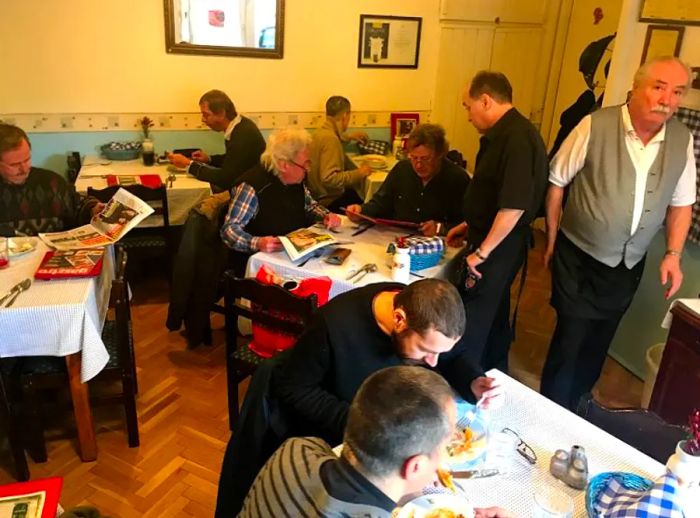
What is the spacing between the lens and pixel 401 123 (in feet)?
16.5

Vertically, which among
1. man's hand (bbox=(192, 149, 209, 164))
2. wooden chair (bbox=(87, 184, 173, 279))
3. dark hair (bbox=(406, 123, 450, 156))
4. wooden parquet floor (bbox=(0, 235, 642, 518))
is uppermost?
dark hair (bbox=(406, 123, 450, 156))

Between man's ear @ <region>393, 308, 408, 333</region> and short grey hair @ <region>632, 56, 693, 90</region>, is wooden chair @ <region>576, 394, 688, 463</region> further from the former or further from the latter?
short grey hair @ <region>632, 56, 693, 90</region>

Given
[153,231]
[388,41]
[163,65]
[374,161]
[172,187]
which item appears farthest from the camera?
[388,41]

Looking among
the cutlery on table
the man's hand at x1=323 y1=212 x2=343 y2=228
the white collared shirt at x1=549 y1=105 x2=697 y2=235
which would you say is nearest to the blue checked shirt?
the man's hand at x1=323 y1=212 x2=343 y2=228

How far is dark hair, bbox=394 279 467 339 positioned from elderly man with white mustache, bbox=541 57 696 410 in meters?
1.19

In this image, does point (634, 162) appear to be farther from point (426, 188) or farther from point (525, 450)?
point (525, 450)

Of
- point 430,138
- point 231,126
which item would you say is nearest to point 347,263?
point 430,138

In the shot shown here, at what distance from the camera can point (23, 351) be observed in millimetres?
2141

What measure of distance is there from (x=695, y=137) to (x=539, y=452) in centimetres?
184

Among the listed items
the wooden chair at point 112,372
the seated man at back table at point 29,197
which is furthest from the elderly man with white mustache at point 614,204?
the seated man at back table at point 29,197

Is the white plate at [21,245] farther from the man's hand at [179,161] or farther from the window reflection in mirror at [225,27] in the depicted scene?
the window reflection in mirror at [225,27]

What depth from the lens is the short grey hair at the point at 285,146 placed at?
9.07 feet

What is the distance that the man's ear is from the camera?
1514mm

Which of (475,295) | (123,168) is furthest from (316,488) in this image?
(123,168)
